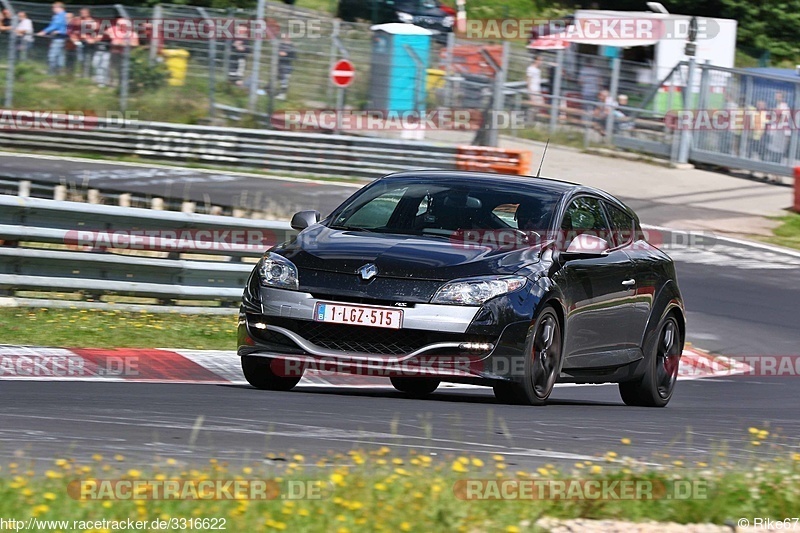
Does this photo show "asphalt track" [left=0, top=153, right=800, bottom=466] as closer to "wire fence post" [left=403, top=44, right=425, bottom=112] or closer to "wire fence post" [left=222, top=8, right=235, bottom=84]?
"wire fence post" [left=403, top=44, right=425, bottom=112]

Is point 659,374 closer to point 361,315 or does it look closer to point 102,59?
point 361,315

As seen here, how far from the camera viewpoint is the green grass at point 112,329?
1030cm

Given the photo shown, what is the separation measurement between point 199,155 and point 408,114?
4.13 meters

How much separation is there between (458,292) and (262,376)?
4.84 feet

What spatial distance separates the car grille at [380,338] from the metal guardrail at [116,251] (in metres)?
4.17

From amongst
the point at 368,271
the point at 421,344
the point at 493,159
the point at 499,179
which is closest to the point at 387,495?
the point at 421,344

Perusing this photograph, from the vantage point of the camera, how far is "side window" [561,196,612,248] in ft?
28.9

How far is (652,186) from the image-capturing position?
26.4 m

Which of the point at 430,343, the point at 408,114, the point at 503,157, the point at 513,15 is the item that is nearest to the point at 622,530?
the point at 430,343

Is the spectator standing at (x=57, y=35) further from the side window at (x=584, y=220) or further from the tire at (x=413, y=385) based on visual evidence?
the side window at (x=584, y=220)

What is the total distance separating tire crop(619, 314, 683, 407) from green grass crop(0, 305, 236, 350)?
323 centimetres

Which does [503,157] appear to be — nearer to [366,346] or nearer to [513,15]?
[366,346]

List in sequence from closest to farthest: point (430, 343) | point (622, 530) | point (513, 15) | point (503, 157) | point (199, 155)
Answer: point (622, 530)
point (430, 343)
point (503, 157)
point (199, 155)
point (513, 15)

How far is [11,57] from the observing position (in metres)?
27.0
